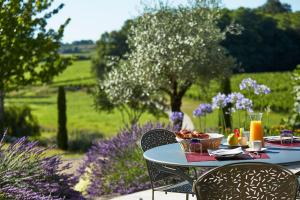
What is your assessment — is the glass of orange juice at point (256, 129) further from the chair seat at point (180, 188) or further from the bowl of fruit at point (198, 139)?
the chair seat at point (180, 188)

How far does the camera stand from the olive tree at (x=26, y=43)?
12.1 meters

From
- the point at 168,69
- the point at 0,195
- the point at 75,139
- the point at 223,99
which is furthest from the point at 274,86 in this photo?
the point at 0,195

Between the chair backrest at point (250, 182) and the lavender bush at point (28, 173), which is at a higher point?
the chair backrest at point (250, 182)

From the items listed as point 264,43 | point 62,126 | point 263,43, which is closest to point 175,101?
point 62,126

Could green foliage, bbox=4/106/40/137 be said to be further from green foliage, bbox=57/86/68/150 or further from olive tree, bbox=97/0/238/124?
olive tree, bbox=97/0/238/124

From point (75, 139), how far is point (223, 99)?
13868 mm

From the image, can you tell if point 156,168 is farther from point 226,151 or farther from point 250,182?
point 250,182

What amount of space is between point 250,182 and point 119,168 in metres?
4.69

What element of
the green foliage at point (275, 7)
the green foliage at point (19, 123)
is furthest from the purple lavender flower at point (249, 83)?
the green foliage at point (275, 7)

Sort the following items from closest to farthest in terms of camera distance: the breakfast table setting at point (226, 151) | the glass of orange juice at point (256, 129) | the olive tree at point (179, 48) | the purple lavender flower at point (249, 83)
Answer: the breakfast table setting at point (226, 151)
the glass of orange juice at point (256, 129)
the purple lavender flower at point (249, 83)
the olive tree at point (179, 48)

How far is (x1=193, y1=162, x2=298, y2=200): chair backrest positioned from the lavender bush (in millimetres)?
2037

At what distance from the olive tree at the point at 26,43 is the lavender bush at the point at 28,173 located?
673cm

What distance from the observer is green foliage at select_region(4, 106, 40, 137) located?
2167cm

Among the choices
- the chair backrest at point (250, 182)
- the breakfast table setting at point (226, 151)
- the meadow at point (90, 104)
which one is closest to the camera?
the chair backrest at point (250, 182)
